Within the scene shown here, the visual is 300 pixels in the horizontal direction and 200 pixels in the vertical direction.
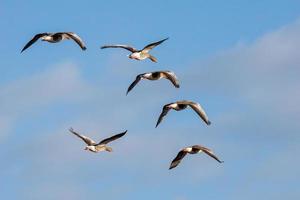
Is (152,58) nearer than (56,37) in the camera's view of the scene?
No

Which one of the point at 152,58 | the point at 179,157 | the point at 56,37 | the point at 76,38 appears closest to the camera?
the point at 76,38

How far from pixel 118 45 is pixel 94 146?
10.6m

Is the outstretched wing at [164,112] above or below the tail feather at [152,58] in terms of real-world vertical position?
below

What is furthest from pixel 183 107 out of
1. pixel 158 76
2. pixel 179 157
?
pixel 158 76

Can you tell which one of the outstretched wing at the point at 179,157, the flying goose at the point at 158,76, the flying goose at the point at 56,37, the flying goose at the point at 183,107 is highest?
the flying goose at the point at 158,76

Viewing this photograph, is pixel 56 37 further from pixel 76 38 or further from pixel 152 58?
pixel 152 58

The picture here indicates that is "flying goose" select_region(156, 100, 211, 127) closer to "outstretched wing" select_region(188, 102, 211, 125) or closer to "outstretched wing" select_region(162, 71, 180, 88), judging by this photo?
"outstretched wing" select_region(188, 102, 211, 125)

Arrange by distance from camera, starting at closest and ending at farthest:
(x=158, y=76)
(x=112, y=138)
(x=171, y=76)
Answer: (x=171, y=76), (x=158, y=76), (x=112, y=138)

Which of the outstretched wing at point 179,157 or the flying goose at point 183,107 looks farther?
the outstretched wing at point 179,157

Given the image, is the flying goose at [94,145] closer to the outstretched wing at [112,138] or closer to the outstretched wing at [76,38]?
the outstretched wing at [112,138]

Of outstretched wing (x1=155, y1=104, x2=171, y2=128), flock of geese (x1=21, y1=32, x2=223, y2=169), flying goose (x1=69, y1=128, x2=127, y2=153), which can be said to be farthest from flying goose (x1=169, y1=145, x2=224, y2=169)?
flying goose (x1=69, y1=128, x2=127, y2=153)

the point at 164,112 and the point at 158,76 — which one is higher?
the point at 158,76

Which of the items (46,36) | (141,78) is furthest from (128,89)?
(46,36)

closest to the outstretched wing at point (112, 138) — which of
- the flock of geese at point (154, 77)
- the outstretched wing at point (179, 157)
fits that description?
the flock of geese at point (154, 77)
